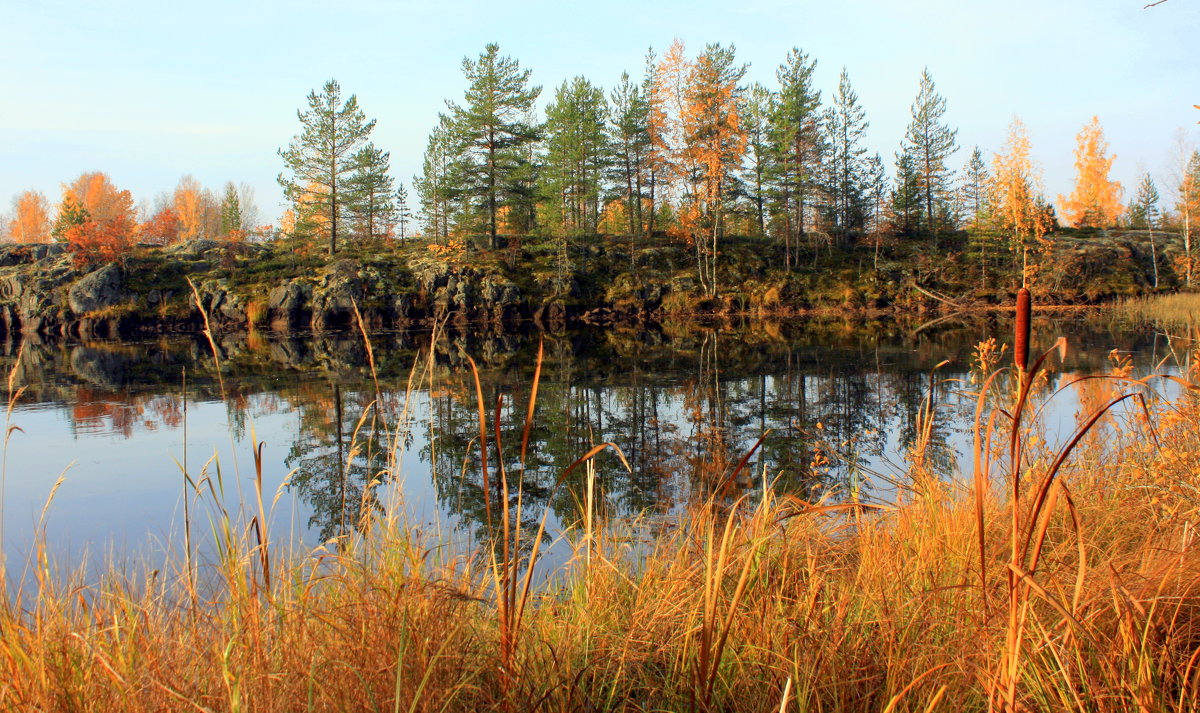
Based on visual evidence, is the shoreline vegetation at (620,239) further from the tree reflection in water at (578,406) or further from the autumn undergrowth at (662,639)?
the autumn undergrowth at (662,639)

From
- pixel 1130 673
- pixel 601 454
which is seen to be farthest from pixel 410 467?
pixel 1130 673

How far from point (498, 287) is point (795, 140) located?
55.2 feet

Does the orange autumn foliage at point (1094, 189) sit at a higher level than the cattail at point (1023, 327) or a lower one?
higher

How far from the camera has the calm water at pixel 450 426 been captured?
5.73m

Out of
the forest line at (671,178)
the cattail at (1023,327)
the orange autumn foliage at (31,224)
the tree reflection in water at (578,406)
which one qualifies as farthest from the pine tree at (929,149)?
the orange autumn foliage at (31,224)

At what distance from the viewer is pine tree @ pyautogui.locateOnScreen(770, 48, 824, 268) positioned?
117 ft

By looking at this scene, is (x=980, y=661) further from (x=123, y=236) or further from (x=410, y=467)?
(x=123, y=236)

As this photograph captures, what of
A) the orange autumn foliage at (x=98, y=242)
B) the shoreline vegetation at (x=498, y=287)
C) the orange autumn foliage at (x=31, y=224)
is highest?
the orange autumn foliage at (x=31, y=224)

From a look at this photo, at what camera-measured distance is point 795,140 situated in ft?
120

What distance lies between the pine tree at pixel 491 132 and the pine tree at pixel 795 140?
40.2 ft

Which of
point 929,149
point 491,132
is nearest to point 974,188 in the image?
point 929,149

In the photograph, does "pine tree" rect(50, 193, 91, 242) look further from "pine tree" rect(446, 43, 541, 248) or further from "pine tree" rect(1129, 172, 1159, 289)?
"pine tree" rect(1129, 172, 1159, 289)

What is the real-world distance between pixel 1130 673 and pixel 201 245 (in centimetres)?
4541

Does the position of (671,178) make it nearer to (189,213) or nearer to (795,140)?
(795,140)
